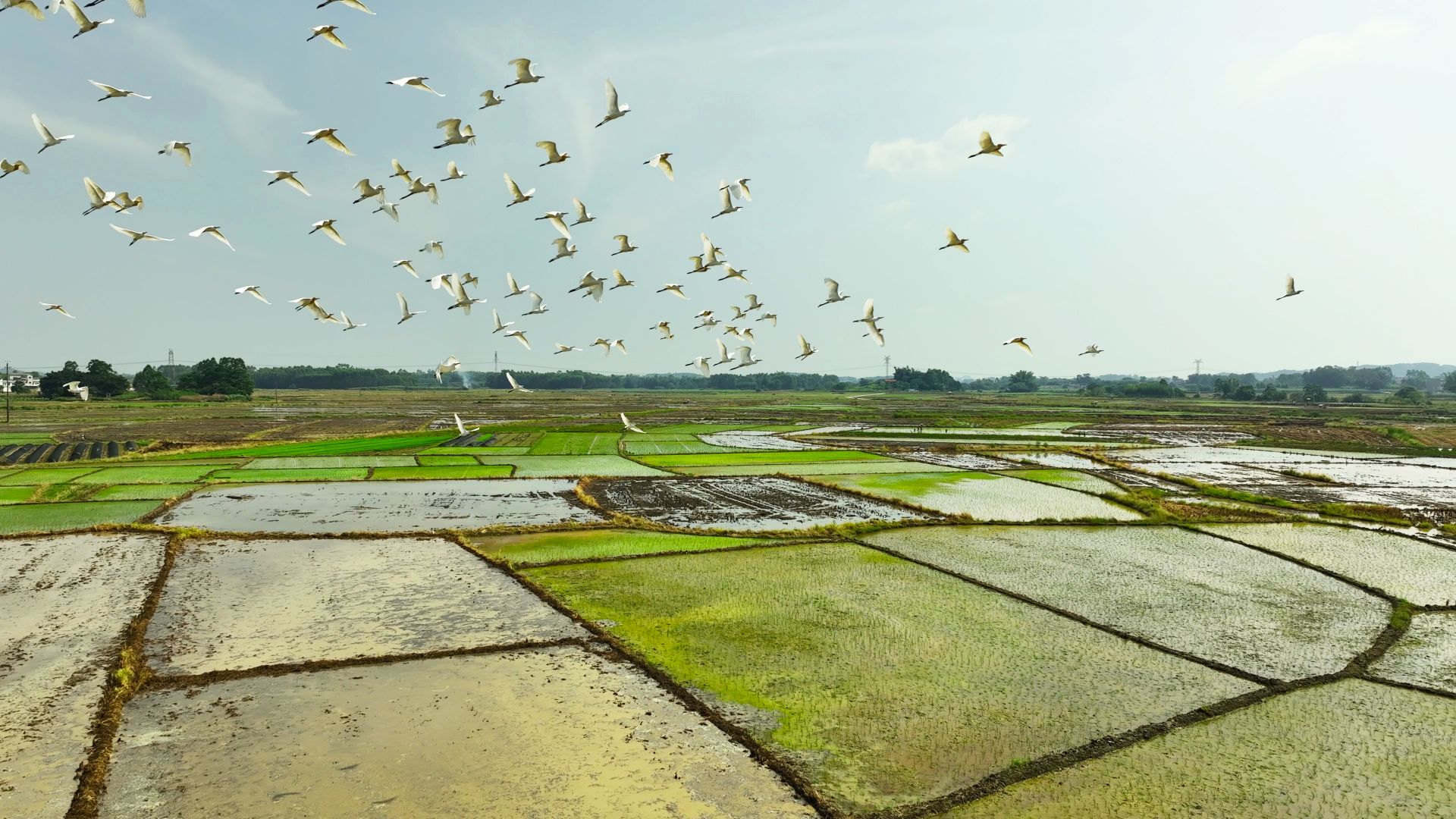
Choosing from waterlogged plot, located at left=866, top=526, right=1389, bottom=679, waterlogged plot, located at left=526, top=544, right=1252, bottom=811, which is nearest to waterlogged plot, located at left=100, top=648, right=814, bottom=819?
waterlogged plot, located at left=526, top=544, right=1252, bottom=811

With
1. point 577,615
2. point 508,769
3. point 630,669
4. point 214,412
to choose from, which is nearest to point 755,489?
point 577,615

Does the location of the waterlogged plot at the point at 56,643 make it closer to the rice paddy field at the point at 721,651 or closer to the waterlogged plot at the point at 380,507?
the rice paddy field at the point at 721,651

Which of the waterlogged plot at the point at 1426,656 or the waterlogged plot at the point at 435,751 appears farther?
the waterlogged plot at the point at 1426,656

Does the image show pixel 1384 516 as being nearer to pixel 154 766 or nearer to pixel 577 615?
pixel 577 615

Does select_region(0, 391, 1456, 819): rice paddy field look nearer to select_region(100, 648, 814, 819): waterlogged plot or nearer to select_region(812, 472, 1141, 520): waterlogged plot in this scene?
select_region(100, 648, 814, 819): waterlogged plot

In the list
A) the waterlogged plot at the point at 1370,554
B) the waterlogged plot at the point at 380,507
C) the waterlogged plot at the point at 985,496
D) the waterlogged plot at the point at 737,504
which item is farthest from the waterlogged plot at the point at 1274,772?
the waterlogged plot at the point at 380,507

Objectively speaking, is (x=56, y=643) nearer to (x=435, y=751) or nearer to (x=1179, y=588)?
(x=435, y=751)
